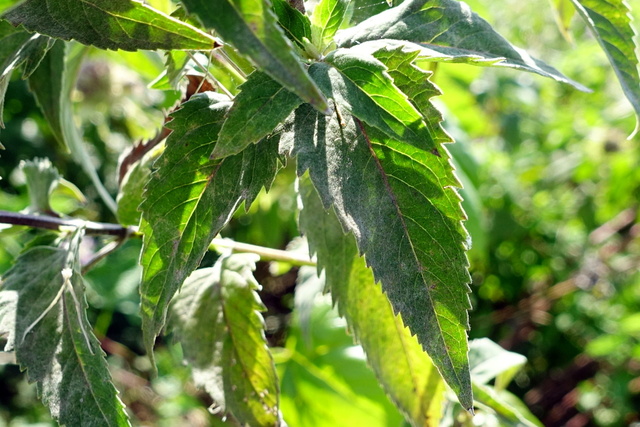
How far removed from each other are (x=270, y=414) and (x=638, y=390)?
4.06 ft

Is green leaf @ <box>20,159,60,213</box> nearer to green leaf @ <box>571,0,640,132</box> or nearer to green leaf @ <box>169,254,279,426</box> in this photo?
green leaf @ <box>169,254,279,426</box>

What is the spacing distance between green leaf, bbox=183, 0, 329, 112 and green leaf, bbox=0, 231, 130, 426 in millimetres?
242

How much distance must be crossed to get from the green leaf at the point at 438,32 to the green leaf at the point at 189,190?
0.31ft

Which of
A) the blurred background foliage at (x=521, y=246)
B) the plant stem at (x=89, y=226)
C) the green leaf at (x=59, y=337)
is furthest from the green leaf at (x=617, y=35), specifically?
the blurred background foliage at (x=521, y=246)

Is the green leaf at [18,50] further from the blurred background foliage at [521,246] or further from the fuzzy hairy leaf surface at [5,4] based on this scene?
the blurred background foliage at [521,246]

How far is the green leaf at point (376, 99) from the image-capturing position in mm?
346

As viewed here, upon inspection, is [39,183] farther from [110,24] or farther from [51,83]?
[110,24]

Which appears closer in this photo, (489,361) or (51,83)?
(51,83)

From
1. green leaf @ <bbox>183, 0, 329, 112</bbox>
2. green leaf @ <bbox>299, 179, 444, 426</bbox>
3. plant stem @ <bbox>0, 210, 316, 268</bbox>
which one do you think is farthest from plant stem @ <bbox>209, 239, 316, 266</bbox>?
green leaf @ <bbox>183, 0, 329, 112</bbox>

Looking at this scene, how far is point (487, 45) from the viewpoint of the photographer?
41 centimetres

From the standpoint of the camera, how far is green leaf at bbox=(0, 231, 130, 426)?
0.43m

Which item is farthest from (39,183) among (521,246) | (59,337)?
(521,246)

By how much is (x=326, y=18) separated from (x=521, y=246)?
132 centimetres

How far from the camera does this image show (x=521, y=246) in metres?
1.61
